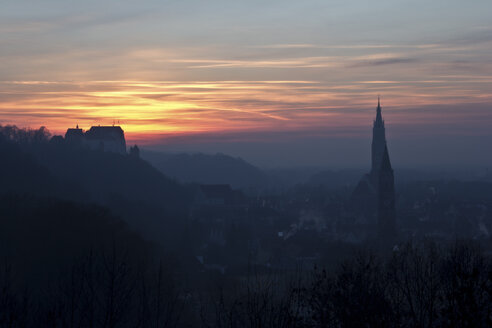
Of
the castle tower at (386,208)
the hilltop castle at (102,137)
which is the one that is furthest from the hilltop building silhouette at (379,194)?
the hilltop castle at (102,137)

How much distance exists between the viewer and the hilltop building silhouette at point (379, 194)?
300ft

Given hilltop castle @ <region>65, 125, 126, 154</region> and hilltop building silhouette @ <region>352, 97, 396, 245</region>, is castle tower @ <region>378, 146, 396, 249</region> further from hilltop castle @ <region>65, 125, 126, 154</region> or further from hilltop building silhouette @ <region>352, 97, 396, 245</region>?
hilltop castle @ <region>65, 125, 126, 154</region>

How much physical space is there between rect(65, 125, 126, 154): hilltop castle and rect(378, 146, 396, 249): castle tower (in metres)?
62.1

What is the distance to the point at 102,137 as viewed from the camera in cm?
14225

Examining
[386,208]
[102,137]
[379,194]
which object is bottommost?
[386,208]

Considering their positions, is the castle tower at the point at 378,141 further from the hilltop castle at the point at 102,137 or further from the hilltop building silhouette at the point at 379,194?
the hilltop castle at the point at 102,137

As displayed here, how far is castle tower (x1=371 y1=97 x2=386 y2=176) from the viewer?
149000 millimetres

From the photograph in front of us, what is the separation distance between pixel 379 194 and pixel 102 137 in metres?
68.8

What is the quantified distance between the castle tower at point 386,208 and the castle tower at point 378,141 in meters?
50.9

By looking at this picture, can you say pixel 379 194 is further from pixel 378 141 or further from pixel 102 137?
pixel 102 137

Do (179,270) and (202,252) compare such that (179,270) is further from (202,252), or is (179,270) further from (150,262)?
(202,252)

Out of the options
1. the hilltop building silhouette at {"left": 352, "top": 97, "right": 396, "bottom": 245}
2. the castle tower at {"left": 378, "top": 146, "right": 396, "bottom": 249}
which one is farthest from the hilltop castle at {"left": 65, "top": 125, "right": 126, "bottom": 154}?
the castle tower at {"left": 378, "top": 146, "right": 396, "bottom": 249}

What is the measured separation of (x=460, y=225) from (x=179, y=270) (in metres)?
62.8

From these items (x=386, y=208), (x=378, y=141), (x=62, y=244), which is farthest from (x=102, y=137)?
(x=62, y=244)
